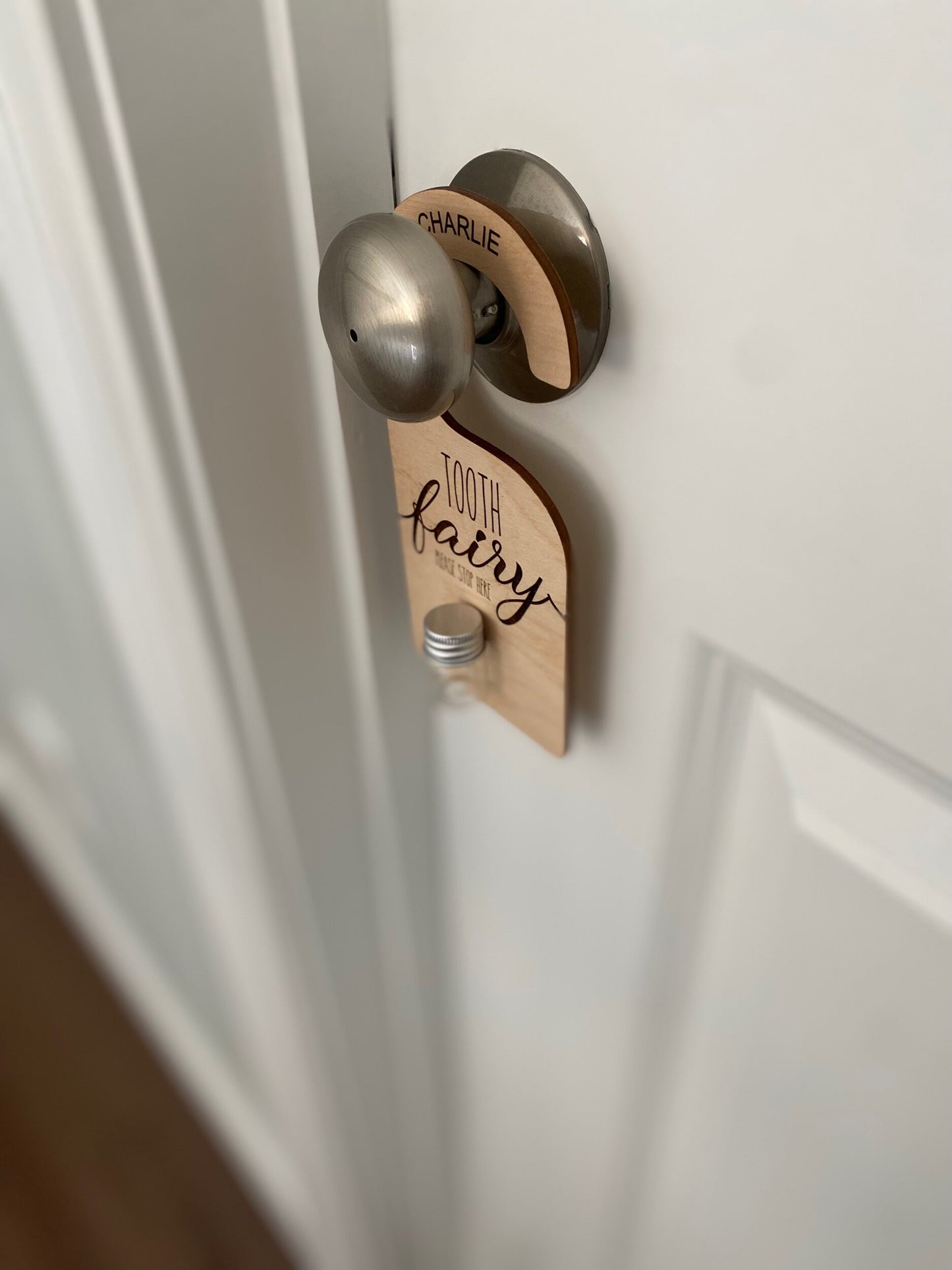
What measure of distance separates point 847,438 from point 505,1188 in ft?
1.85

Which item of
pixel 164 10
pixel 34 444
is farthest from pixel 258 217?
pixel 34 444

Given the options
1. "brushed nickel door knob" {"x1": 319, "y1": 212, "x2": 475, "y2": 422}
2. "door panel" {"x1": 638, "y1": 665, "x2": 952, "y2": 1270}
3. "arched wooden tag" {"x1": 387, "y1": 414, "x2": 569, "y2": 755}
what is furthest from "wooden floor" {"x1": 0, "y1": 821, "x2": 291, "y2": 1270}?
"brushed nickel door knob" {"x1": 319, "y1": 212, "x2": 475, "y2": 422}

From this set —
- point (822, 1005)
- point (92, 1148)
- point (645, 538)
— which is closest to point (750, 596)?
point (645, 538)

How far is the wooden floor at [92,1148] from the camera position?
3.57 ft

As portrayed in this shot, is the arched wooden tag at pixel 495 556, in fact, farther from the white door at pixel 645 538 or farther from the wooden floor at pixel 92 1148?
the wooden floor at pixel 92 1148

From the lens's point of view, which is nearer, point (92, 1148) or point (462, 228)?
point (462, 228)

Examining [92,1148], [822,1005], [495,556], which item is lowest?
[92,1148]

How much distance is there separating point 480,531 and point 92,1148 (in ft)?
3.89

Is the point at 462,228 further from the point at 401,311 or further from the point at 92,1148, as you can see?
the point at 92,1148

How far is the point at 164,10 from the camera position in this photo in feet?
0.84

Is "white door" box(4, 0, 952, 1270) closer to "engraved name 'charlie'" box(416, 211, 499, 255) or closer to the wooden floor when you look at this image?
"engraved name 'charlie'" box(416, 211, 499, 255)

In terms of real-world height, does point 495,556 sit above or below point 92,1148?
above

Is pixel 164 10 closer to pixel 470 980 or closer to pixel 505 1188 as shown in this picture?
pixel 470 980

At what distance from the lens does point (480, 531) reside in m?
0.31
